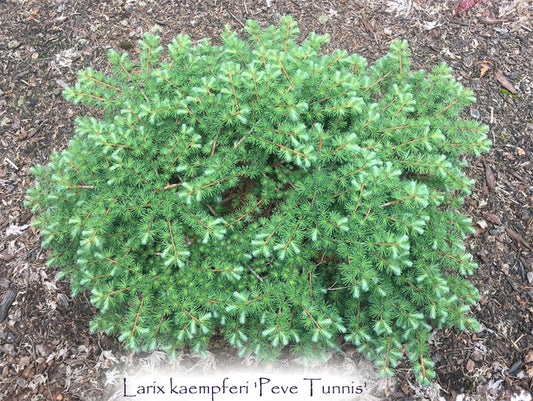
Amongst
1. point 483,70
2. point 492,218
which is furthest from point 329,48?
point 492,218

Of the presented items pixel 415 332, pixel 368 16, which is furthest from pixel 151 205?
pixel 368 16

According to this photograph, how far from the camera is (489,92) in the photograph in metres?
4.02

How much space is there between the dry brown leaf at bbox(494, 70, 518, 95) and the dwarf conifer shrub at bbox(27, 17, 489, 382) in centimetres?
169

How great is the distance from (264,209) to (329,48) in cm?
228

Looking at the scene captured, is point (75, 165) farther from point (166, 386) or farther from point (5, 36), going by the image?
point (5, 36)

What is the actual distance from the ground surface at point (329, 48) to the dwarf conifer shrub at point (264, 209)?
2.46 feet

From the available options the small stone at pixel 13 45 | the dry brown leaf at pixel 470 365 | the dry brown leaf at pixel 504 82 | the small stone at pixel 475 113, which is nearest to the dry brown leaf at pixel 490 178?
the small stone at pixel 475 113

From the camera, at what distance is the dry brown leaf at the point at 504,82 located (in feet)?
13.2

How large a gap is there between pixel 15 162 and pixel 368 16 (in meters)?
3.83

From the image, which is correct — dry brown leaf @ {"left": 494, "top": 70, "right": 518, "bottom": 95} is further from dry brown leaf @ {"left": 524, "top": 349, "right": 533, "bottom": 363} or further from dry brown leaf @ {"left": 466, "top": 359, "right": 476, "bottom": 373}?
dry brown leaf @ {"left": 466, "top": 359, "right": 476, "bottom": 373}

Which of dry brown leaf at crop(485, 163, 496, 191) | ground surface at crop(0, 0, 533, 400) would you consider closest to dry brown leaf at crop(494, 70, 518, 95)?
ground surface at crop(0, 0, 533, 400)

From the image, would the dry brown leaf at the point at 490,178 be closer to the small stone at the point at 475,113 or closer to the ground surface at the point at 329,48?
the ground surface at the point at 329,48

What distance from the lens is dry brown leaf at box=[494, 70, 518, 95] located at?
13.2 feet

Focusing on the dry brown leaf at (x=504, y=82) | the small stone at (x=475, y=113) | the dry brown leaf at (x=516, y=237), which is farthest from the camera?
the dry brown leaf at (x=504, y=82)
